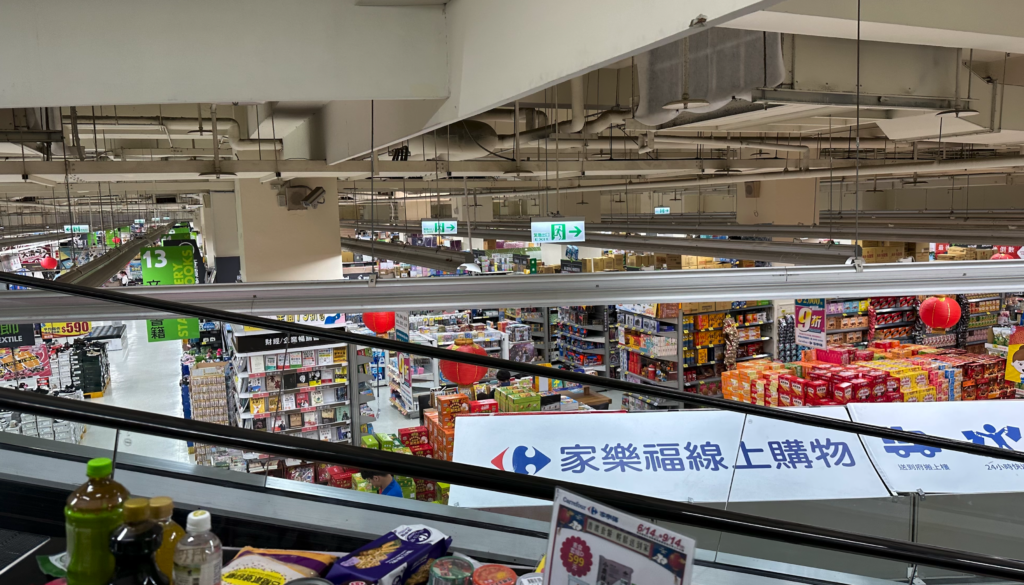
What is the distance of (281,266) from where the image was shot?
9617mm

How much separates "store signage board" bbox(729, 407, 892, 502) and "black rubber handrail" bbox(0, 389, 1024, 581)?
2.84 meters

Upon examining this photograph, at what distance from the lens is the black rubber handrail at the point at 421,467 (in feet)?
3.70

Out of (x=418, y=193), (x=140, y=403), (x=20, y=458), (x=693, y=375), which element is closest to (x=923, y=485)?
(x=20, y=458)

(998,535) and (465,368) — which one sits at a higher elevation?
(465,368)

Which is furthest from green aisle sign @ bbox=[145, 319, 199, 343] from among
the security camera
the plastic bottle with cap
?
the plastic bottle with cap

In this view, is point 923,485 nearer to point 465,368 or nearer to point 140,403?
point 465,368

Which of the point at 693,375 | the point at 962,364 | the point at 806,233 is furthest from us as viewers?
the point at 693,375

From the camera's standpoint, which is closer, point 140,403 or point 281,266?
point 281,266

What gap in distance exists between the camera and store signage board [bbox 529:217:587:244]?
24.1 feet

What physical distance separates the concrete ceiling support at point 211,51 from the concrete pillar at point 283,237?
264 inches

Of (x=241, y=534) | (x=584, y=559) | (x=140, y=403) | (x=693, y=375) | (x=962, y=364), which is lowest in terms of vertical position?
(x=140, y=403)

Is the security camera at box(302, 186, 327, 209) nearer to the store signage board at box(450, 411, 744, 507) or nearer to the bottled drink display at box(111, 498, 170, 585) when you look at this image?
the store signage board at box(450, 411, 744, 507)

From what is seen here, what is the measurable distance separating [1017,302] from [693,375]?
7.55 m

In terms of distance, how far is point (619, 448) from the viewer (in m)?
4.13
